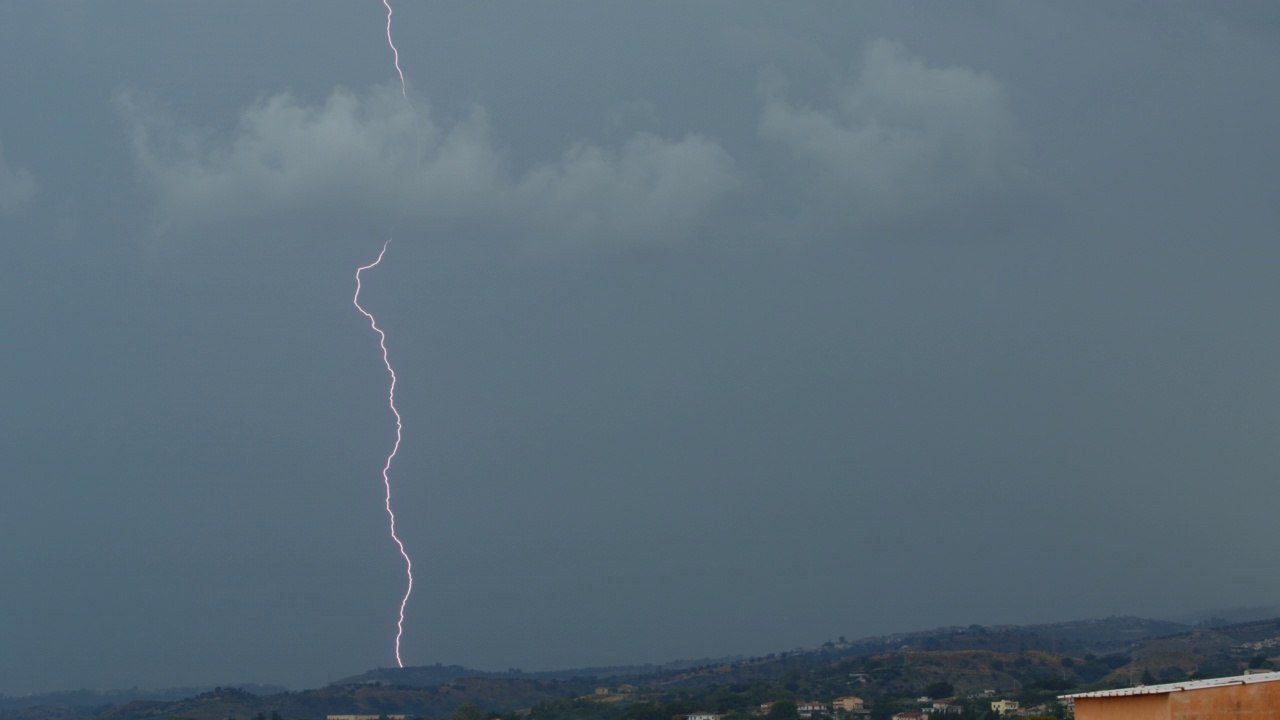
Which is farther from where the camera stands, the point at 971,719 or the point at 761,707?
the point at 761,707

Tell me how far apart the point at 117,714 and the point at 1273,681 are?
144786 millimetres

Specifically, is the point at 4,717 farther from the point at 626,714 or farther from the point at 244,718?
the point at 626,714

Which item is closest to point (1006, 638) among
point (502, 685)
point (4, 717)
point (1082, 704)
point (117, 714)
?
point (502, 685)

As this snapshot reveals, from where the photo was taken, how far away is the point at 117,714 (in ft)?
486

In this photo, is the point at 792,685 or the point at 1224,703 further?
the point at 792,685

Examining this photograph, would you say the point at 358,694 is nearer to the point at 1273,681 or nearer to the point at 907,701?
the point at 907,701

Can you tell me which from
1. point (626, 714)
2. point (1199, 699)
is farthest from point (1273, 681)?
point (626, 714)

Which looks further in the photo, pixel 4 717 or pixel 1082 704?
pixel 4 717

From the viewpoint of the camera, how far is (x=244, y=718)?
127 m

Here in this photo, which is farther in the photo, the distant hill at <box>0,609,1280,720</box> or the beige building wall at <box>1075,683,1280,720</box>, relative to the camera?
the distant hill at <box>0,609,1280,720</box>

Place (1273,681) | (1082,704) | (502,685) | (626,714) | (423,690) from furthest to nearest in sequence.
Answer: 1. (502,685)
2. (423,690)
3. (626,714)
4. (1082,704)
5. (1273,681)

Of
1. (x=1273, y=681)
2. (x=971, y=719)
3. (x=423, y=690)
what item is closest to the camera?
(x=1273, y=681)

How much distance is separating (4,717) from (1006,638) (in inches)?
5281

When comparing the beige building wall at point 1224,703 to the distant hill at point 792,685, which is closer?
the beige building wall at point 1224,703
